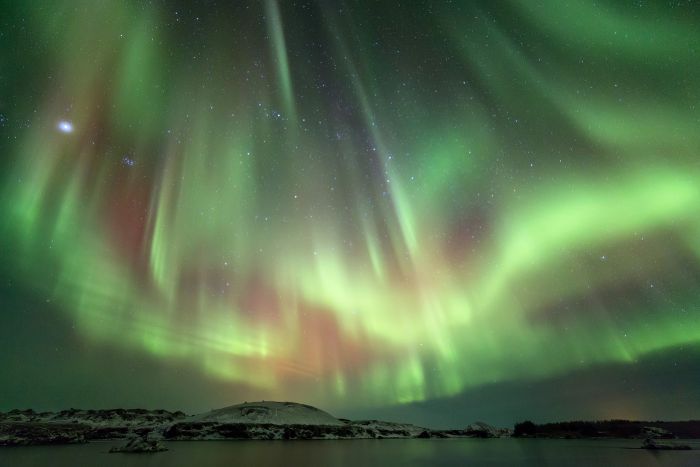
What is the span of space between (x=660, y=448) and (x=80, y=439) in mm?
237576

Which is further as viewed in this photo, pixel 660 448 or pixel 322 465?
pixel 660 448

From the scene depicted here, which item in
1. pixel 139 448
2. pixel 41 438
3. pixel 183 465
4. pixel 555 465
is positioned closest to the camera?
pixel 183 465

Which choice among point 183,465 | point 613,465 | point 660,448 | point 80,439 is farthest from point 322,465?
point 80,439

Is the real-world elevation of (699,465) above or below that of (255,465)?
below

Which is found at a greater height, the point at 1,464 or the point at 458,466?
the point at 1,464

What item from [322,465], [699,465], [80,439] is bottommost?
[699,465]

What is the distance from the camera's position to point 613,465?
85.0 meters

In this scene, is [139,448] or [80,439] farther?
[80,439]

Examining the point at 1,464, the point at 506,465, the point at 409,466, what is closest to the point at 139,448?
the point at 1,464

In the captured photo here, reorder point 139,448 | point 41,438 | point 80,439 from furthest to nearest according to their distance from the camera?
point 80,439 → point 41,438 → point 139,448

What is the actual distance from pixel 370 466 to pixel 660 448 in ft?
463

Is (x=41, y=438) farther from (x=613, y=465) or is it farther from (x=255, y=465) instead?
(x=613, y=465)

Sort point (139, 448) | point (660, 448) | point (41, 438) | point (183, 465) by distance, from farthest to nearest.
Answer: point (41, 438) → point (660, 448) → point (139, 448) → point (183, 465)

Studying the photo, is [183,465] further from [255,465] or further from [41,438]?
[41,438]
